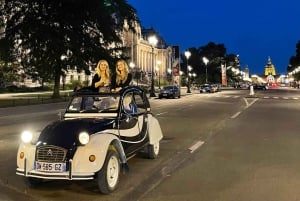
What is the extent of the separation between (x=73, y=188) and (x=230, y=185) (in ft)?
8.48

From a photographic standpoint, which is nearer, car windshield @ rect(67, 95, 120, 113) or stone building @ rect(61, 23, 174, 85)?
car windshield @ rect(67, 95, 120, 113)

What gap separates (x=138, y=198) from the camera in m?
7.63

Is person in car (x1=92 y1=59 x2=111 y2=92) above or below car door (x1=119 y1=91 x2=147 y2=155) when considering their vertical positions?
above

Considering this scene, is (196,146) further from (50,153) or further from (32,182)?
(50,153)

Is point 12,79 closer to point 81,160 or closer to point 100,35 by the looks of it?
point 100,35

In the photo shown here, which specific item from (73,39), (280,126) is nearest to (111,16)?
(73,39)

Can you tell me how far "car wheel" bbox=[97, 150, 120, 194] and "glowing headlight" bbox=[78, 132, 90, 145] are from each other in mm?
415

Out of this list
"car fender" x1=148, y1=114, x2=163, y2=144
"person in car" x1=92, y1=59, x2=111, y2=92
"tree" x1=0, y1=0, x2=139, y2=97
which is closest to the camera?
"person in car" x1=92, y1=59, x2=111, y2=92

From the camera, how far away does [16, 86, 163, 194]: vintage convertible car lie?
771 cm

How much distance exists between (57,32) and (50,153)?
4336 cm

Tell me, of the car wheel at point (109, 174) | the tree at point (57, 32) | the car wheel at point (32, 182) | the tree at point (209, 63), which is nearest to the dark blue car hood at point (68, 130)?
the car wheel at point (109, 174)

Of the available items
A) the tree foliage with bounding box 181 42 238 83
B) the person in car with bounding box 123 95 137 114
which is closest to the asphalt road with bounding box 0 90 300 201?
the person in car with bounding box 123 95 137 114

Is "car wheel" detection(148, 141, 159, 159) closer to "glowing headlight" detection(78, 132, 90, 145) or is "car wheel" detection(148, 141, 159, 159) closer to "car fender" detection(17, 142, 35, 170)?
"glowing headlight" detection(78, 132, 90, 145)

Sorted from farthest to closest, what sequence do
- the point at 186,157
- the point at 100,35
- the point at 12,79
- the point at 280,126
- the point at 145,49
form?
the point at 145,49
the point at 12,79
the point at 100,35
the point at 280,126
the point at 186,157
